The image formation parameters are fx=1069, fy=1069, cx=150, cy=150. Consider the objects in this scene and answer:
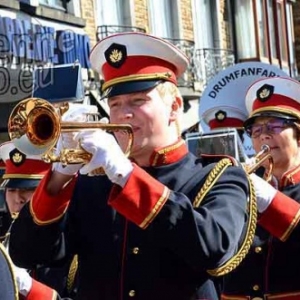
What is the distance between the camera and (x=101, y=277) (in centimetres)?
379

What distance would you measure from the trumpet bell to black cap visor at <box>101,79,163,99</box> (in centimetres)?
33

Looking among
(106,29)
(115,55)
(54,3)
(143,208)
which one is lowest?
(143,208)

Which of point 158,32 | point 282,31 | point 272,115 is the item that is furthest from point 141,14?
point 272,115

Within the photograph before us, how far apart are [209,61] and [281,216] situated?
1584 cm

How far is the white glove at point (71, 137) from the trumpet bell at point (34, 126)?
0.06m

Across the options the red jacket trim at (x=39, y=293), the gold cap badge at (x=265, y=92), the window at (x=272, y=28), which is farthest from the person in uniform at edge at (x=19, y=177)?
the window at (x=272, y=28)

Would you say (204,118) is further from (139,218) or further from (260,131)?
(139,218)

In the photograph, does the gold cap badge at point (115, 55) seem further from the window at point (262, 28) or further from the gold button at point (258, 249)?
the window at point (262, 28)

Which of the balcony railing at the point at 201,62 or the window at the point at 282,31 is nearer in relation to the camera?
the balcony railing at the point at 201,62

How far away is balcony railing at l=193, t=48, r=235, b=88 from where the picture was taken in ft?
64.8

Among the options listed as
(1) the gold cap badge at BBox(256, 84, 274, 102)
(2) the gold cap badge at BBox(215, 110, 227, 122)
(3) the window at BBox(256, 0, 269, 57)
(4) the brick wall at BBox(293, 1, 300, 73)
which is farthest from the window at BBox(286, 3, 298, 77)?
(1) the gold cap badge at BBox(256, 84, 274, 102)

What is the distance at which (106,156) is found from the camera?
3361mm

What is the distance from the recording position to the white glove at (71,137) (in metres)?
3.49

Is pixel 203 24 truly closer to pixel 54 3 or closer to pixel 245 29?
pixel 245 29
